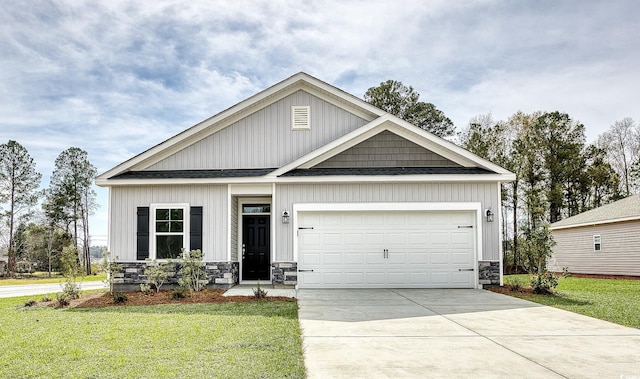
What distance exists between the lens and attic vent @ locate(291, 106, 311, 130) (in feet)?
48.6

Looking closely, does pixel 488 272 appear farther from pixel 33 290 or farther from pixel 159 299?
pixel 33 290

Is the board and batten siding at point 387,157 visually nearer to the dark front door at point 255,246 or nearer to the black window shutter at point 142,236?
the dark front door at point 255,246

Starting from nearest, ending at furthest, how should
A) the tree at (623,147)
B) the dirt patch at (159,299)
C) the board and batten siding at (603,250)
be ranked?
the dirt patch at (159,299) → the board and batten siding at (603,250) → the tree at (623,147)

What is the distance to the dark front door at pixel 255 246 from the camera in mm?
15102

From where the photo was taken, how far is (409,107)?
103ft

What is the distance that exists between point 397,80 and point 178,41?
17.8 m

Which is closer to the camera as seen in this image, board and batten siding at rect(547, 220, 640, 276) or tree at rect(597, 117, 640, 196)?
board and batten siding at rect(547, 220, 640, 276)

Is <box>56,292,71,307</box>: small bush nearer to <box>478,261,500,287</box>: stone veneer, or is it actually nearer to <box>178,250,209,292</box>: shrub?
<box>178,250,209,292</box>: shrub

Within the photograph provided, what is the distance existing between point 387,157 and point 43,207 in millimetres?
31499

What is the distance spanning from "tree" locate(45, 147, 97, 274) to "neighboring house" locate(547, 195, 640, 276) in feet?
102

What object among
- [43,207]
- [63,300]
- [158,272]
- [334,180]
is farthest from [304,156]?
[43,207]

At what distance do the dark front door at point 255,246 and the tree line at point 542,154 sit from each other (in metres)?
17.7

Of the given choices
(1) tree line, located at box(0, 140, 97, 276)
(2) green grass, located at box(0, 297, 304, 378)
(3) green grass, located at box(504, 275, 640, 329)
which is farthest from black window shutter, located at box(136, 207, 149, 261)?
(1) tree line, located at box(0, 140, 97, 276)

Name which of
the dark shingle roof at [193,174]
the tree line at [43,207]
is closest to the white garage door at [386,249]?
the dark shingle roof at [193,174]
